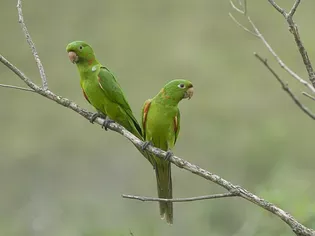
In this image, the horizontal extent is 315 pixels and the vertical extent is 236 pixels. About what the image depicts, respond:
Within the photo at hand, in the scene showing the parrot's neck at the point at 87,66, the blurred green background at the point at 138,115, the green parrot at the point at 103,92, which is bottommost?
the green parrot at the point at 103,92

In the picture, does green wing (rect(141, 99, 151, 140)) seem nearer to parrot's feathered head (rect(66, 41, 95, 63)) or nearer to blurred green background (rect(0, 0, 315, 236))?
parrot's feathered head (rect(66, 41, 95, 63))

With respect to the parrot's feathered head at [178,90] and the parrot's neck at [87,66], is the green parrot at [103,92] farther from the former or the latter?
the parrot's feathered head at [178,90]

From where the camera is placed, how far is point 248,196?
92cm

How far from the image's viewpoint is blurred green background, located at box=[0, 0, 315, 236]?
2.67 meters

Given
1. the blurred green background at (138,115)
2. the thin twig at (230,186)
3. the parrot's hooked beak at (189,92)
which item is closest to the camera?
the thin twig at (230,186)

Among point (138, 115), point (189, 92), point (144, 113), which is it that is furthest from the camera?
point (138, 115)

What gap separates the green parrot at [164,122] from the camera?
4.41 feet

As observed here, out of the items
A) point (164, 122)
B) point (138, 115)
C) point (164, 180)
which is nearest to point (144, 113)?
point (164, 122)

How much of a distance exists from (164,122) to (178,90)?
0.33 ft

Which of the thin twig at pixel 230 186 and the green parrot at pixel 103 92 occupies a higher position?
the green parrot at pixel 103 92

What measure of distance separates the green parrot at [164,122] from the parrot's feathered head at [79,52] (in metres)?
0.19

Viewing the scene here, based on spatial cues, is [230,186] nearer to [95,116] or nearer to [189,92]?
[189,92]

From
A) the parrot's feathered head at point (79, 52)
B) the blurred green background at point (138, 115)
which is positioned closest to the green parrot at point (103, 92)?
the parrot's feathered head at point (79, 52)

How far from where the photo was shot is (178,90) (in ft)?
4.37
